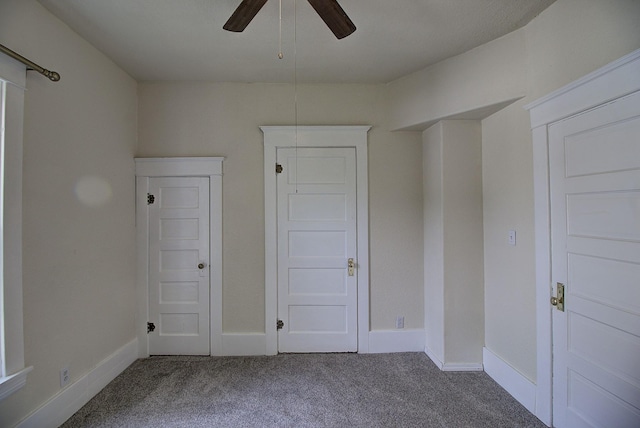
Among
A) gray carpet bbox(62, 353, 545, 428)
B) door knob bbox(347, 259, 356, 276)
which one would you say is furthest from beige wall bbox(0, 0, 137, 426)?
door knob bbox(347, 259, 356, 276)

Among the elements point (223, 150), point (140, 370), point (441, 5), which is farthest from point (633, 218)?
point (140, 370)

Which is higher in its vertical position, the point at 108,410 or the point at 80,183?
the point at 80,183

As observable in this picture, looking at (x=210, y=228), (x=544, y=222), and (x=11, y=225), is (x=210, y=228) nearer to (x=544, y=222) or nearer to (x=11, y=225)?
(x=11, y=225)

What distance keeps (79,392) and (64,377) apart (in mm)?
197

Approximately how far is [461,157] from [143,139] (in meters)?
3.10

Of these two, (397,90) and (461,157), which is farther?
(397,90)

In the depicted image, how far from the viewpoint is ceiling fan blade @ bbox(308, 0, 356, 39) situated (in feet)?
4.36

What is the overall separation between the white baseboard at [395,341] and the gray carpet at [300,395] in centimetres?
9

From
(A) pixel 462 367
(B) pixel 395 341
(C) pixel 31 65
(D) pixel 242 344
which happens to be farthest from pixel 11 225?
(A) pixel 462 367

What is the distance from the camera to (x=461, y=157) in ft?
7.89

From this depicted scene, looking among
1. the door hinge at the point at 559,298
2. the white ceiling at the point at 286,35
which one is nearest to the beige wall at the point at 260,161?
the white ceiling at the point at 286,35

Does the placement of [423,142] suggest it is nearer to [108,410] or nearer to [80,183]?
[80,183]

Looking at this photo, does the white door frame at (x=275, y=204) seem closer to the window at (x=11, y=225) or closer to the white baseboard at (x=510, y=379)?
the white baseboard at (x=510, y=379)

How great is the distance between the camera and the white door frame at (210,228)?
265cm
